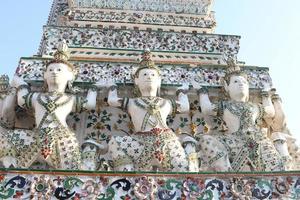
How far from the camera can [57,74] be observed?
7.51 metres

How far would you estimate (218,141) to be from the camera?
7078 mm

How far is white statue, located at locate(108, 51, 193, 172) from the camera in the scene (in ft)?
21.3

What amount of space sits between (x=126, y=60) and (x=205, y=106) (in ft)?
7.05

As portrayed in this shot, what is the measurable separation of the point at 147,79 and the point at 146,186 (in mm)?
2237

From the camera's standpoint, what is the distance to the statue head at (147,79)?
7.54 m

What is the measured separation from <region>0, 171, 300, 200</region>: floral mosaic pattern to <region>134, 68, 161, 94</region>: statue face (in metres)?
2.04

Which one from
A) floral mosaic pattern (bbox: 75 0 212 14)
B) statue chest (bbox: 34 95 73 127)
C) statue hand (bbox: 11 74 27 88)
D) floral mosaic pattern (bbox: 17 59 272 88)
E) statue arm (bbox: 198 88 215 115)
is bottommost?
statue chest (bbox: 34 95 73 127)

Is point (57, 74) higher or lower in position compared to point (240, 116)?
higher

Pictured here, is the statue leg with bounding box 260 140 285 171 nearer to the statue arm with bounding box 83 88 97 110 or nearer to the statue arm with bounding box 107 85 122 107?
the statue arm with bounding box 107 85 122 107

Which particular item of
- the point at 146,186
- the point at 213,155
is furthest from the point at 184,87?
the point at 146,186

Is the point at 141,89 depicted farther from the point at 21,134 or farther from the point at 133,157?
the point at 21,134

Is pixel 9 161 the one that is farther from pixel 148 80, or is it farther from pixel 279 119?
pixel 279 119

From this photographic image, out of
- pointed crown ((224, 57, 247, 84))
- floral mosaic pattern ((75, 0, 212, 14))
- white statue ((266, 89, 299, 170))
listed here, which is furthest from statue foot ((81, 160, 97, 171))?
floral mosaic pattern ((75, 0, 212, 14))

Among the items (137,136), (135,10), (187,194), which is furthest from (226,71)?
(135,10)
